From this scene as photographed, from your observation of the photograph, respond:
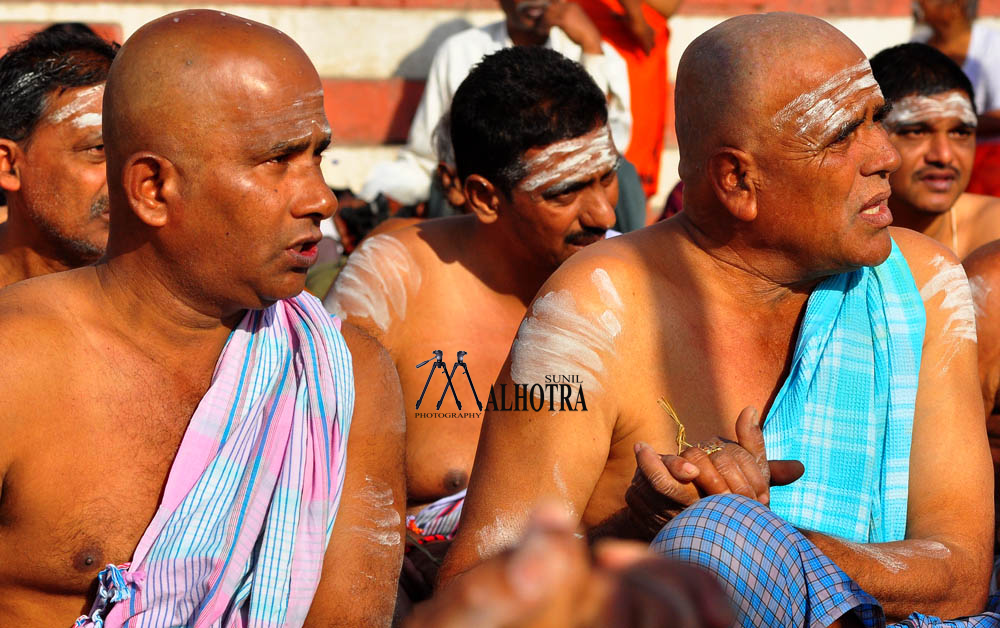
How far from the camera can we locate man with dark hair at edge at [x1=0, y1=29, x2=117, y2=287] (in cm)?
360

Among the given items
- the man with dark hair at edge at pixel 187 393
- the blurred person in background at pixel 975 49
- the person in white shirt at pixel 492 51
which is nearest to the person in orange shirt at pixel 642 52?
the person in white shirt at pixel 492 51

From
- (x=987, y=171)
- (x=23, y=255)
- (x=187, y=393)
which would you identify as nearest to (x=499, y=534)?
(x=187, y=393)

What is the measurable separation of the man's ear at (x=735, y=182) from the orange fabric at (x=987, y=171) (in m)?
3.98

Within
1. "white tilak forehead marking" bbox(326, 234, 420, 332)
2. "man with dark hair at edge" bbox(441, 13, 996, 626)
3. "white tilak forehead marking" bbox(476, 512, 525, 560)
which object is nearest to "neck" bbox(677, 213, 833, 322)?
"man with dark hair at edge" bbox(441, 13, 996, 626)

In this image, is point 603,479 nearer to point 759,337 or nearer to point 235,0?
point 759,337

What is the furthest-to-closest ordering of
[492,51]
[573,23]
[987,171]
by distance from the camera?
A: [492,51] → [573,23] → [987,171]

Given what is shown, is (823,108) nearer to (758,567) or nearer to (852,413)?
(852,413)

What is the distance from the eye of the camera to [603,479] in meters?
2.83

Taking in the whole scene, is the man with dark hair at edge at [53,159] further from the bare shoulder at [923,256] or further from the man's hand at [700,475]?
the bare shoulder at [923,256]

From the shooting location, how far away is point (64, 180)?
3.61m

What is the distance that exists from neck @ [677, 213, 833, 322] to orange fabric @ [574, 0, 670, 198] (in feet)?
13.1

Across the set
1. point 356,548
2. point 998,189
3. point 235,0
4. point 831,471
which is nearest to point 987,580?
point 831,471

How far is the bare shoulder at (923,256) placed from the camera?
3154 mm

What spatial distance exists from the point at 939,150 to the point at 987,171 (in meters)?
1.86
